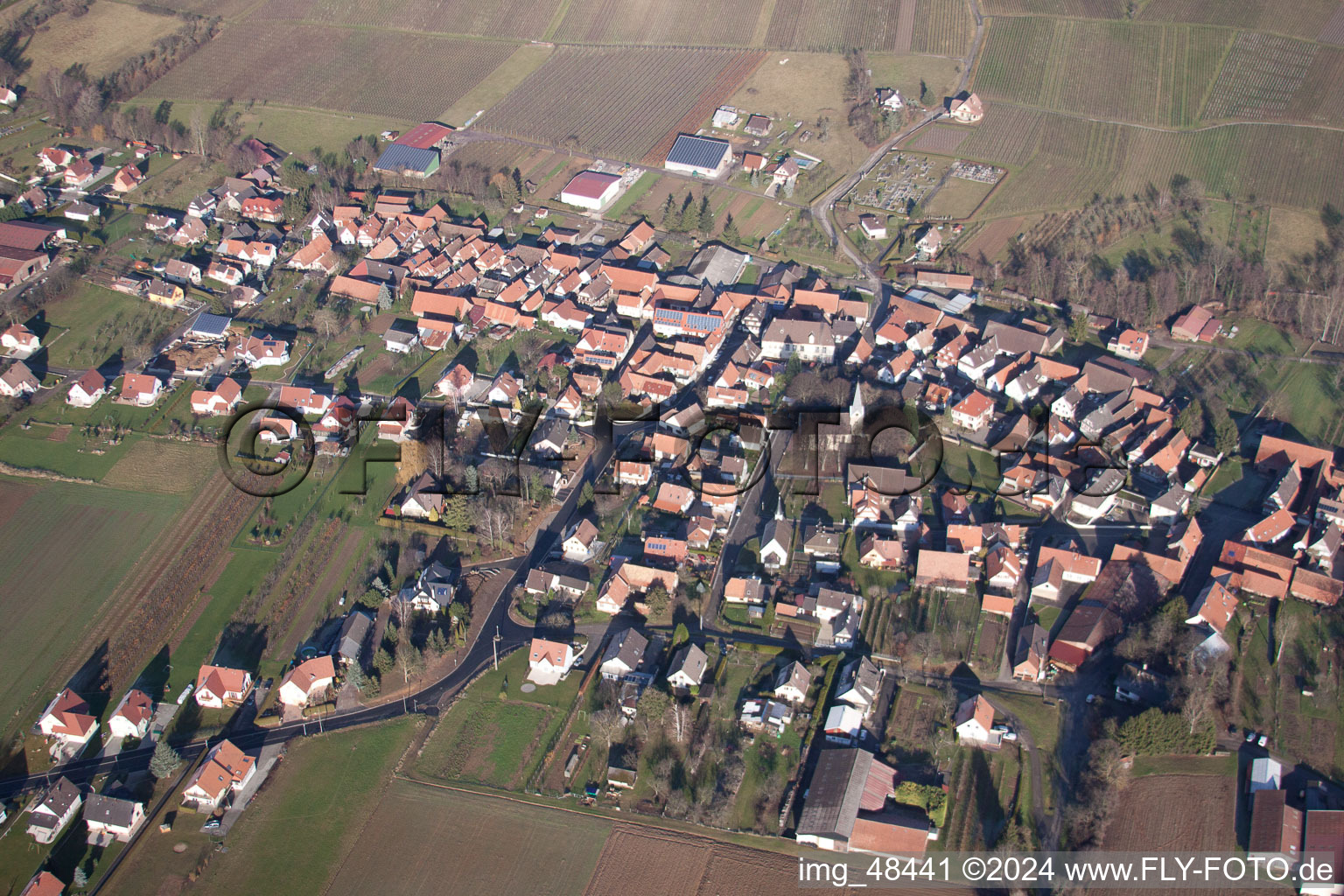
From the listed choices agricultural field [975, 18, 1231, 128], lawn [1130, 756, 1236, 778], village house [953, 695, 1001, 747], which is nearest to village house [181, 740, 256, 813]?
village house [953, 695, 1001, 747]

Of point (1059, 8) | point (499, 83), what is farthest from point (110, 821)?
point (1059, 8)

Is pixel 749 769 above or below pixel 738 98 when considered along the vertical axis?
below

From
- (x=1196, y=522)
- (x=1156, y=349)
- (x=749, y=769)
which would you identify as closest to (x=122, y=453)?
(x=749, y=769)

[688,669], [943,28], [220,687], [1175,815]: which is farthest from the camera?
[943,28]

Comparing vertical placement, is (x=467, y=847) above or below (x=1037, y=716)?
below

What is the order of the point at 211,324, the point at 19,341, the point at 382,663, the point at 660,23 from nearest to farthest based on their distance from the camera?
the point at 382,663 → the point at 19,341 → the point at 211,324 → the point at 660,23

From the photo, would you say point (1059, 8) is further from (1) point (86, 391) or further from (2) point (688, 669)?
(1) point (86, 391)

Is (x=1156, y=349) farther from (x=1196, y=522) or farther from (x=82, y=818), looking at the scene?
(x=82, y=818)
